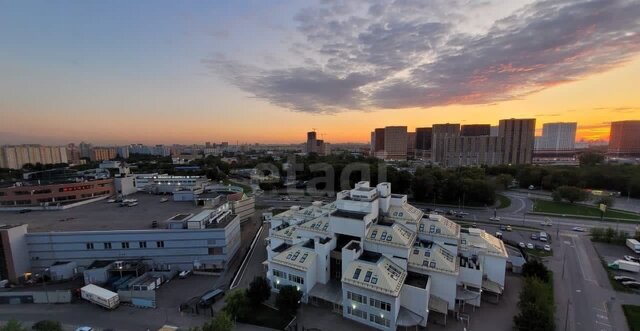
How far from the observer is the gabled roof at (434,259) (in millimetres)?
21672

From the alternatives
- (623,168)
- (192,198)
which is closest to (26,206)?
(192,198)

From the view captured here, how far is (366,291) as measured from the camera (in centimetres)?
1978

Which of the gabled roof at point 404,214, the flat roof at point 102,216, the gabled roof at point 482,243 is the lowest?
the gabled roof at point 482,243

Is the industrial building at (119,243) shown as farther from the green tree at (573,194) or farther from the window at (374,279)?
the green tree at (573,194)

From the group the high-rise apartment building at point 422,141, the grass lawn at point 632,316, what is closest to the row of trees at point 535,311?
the grass lawn at point 632,316

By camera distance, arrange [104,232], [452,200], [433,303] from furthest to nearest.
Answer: [452,200] < [104,232] < [433,303]

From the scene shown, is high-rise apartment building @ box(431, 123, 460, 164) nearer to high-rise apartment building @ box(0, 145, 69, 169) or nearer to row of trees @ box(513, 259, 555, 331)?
row of trees @ box(513, 259, 555, 331)

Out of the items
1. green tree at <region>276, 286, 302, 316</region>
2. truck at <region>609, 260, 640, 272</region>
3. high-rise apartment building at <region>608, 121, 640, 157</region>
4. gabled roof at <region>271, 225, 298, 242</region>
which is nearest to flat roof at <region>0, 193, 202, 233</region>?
gabled roof at <region>271, 225, 298, 242</region>

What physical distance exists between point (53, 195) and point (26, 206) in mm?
3319

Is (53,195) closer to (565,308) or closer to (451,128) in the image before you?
(565,308)

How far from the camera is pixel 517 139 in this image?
105m

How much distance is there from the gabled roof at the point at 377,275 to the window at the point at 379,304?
901 mm

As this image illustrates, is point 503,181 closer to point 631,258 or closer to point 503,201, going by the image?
point 503,201

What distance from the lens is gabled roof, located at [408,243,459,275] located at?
2167 centimetres
